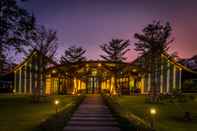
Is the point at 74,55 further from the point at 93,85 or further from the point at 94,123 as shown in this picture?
the point at 94,123

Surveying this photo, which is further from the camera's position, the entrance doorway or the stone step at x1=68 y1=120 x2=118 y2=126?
the entrance doorway

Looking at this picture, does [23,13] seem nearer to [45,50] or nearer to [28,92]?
[45,50]

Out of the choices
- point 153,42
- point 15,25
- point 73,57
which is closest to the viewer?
point 15,25

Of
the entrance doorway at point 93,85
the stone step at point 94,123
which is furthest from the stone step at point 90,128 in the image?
the entrance doorway at point 93,85

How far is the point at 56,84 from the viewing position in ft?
244

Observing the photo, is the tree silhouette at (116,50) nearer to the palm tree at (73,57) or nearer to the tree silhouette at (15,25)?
the palm tree at (73,57)

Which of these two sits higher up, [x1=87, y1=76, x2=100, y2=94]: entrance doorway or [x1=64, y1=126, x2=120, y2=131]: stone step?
[x1=87, y1=76, x2=100, y2=94]: entrance doorway

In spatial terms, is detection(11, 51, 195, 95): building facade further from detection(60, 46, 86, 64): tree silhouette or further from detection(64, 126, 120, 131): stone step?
detection(64, 126, 120, 131): stone step

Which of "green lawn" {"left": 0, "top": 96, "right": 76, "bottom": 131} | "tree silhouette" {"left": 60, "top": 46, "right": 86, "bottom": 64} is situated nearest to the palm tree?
"tree silhouette" {"left": 60, "top": 46, "right": 86, "bottom": 64}

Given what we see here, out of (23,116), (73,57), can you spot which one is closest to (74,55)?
(73,57)

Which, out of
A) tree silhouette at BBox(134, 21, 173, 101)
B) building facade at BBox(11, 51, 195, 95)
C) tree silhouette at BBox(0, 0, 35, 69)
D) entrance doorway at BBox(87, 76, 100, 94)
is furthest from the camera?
entrance doorway at BBox(87, 76, 100, 94)

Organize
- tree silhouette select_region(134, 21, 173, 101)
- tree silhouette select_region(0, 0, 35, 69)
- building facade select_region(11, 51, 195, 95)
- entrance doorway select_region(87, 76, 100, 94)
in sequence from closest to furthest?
tree silhouette select_region(0, 0, 35, 69)
tree silhouette select_region(134, 21, 173, 101)
building facade select_region(11, 51, 195, 95)
entrance doorway select_region(87, 76, 100, 94)

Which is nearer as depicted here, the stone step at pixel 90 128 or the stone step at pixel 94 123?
the stone step at pixel 90 128

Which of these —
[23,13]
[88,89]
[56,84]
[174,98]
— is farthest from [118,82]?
[23,13]
